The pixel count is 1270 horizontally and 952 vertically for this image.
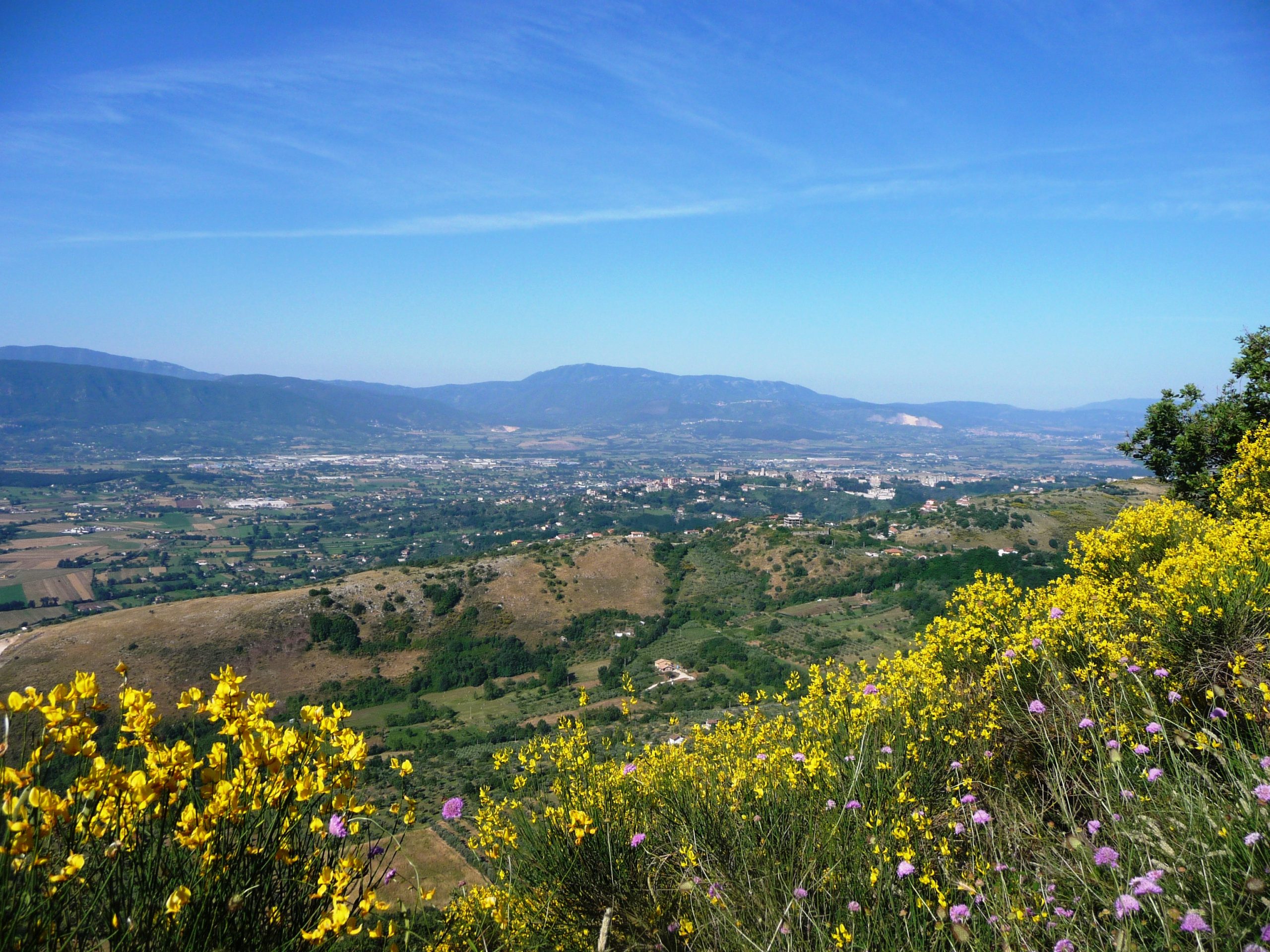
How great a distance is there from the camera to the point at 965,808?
3.52m

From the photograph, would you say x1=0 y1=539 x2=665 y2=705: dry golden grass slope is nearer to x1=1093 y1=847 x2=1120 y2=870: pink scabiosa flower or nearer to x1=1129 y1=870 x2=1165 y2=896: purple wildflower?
x1=1093 y1=847 x2=1120 y2=870: pink scabiosa flower

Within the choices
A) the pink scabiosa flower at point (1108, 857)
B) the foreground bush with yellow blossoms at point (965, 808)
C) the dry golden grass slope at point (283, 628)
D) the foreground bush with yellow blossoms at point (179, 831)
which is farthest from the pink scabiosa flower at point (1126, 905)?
the dry golden grass slope at point (283, 628)

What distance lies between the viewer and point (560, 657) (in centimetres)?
5006

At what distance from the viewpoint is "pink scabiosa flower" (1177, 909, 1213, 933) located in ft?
5.74

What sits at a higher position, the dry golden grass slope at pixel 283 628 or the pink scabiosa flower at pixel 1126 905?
the pink scabiosa flower at pixel 1126 905

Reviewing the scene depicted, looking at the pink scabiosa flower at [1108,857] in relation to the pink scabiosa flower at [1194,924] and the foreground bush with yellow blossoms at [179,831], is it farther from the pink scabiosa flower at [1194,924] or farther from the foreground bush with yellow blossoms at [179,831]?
the foreground bush with yellow blossoms at [179,831]

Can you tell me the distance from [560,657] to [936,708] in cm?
4818

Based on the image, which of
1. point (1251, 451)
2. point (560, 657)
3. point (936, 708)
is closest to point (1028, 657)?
point (936, 708)

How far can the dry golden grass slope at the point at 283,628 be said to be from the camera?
127ft

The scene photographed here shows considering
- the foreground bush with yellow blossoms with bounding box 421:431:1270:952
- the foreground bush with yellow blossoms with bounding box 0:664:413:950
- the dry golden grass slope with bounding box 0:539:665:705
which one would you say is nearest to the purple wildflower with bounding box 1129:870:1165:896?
the foreground bush with yellow blossoms with bounding box 421:431:1270:952

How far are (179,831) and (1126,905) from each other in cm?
291

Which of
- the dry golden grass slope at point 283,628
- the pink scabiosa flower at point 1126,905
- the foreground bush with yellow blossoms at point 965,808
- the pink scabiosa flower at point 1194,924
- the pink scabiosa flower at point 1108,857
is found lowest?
the dry golden grass slope at point 283,628

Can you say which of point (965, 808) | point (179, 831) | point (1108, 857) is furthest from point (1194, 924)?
point (179, 831)

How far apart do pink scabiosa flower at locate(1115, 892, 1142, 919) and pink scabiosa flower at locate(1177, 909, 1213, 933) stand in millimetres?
108
